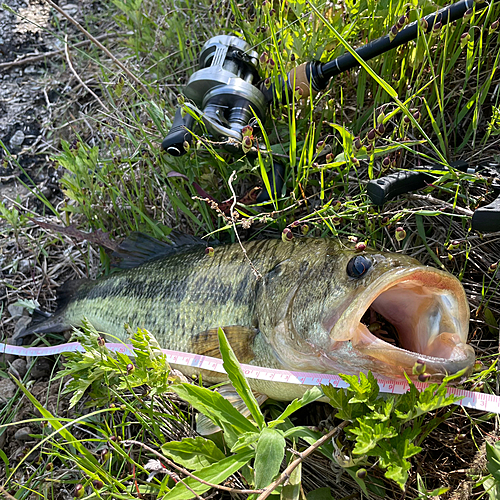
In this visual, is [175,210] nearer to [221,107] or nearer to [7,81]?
[221,107]

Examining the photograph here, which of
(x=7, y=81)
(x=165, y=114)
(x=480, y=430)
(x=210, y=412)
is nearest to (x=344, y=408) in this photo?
(x=210, y=412)

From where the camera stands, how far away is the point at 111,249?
3195 mm

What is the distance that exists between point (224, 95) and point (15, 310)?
237cm

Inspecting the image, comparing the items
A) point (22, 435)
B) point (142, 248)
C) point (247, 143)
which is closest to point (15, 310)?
point (22, 435)

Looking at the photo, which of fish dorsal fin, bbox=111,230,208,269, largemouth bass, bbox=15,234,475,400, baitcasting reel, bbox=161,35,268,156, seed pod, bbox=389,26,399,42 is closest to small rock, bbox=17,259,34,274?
largemouth bass, bbox=15,234,475,400

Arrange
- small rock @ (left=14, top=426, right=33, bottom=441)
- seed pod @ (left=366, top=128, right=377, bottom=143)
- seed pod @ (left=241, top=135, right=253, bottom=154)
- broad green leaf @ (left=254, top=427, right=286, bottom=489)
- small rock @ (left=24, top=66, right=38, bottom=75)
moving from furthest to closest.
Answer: small rock @ (left=24, top=66, right=38, bottom=75) → small rock @ (left=14, top=426, right=33, bottom=441) → seed pod @ (left=241, top=135, right=253, bottom=154) → seed pod @ (left=366, top=128, right=377, bottom=143) → broad green leaf @ (left=254, top=427, right=286, bottom=489)

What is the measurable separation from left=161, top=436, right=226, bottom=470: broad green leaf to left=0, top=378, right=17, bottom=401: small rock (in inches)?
70.1

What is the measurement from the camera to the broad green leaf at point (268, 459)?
59.3 inches

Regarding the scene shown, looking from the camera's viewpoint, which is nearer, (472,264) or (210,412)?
(210,412)

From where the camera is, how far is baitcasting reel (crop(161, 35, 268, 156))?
2.65 meters

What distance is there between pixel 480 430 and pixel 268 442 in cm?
110

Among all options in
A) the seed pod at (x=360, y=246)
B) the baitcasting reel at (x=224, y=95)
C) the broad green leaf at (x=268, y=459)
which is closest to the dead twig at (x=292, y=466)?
the broad green leaf at (x=268, y=459)

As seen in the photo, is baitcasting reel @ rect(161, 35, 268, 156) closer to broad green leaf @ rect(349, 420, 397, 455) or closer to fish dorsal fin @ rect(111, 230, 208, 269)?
fish dorsal fin @ rect(111, 230, 208, 269)

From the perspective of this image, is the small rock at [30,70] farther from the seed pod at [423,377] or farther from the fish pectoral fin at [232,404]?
the seed pod at [423,377]
